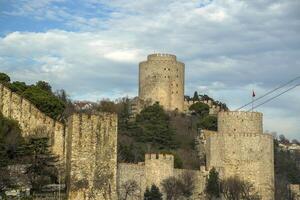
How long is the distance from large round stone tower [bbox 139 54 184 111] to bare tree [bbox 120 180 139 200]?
28722 mm

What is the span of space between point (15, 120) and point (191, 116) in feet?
111

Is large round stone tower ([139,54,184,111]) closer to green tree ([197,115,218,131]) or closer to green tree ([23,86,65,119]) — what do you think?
green tree ([197,115,218,131])

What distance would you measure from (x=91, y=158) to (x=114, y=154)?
1.27m

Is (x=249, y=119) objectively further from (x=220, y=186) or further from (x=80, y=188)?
(x=80, y=188)

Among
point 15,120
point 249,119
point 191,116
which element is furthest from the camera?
point 191,116

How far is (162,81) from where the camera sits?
70.4 meters

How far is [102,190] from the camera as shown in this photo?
30.0m

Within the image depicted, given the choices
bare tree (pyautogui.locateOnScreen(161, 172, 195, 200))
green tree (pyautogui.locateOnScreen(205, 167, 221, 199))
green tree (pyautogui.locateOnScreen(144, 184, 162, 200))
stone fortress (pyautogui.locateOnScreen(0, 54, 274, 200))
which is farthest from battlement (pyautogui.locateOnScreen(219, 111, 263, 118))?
green tree (pyautogui.locateOnScreen(144, 184, 162, 200))

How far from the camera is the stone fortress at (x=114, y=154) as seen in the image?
29875mm

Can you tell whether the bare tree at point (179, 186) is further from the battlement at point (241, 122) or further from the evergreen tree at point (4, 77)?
the evergreen tree at point (4, 77)

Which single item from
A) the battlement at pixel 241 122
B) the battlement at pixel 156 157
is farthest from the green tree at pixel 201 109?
the battlement at pixel 156 157

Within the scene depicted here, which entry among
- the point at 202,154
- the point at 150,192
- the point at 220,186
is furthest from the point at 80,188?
the point at 202,154

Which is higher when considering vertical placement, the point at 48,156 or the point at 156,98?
the point at 156,98

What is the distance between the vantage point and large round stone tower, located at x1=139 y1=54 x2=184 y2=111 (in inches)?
2766
